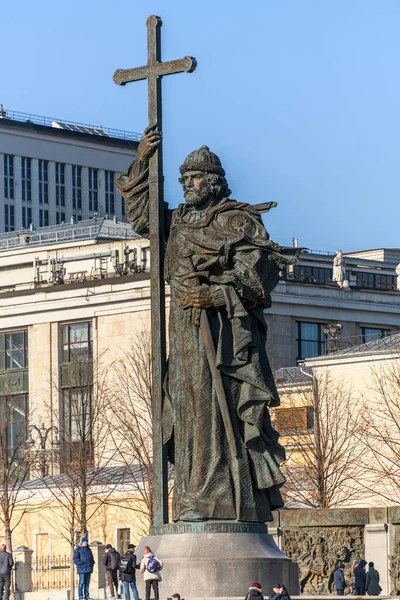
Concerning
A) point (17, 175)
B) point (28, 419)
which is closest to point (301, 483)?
point (28, 419)

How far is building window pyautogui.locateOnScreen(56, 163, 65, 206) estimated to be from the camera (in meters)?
152

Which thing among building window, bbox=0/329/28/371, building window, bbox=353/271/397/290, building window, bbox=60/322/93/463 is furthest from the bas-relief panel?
building window, bbox=353/271/397/290

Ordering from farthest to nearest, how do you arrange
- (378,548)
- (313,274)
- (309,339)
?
(313,274) → (309,339) → (378,548)

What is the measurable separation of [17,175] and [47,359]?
59.1 meters

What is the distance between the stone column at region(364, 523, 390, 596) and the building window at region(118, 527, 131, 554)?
3201 cm

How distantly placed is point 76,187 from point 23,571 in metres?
94.3

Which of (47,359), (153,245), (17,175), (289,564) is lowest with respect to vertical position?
(289,564)

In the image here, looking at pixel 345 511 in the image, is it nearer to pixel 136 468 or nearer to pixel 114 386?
pixel 136 468

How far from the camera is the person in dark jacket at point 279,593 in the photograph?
2055 cm

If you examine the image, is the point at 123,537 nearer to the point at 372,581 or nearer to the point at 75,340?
the point at 75,340

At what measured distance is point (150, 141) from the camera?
2250 cm

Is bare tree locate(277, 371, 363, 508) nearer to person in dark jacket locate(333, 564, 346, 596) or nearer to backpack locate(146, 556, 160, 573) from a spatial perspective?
person in dark jacket locate(333, 564, 346, 596)

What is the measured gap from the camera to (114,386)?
79.3 metres

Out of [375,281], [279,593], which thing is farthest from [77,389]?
[279,593]
